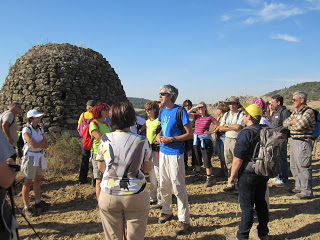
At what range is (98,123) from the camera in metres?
3.88

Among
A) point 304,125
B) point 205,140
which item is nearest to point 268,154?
point 304,125

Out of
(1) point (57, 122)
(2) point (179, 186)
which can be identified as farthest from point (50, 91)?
(2) point (179, 186)

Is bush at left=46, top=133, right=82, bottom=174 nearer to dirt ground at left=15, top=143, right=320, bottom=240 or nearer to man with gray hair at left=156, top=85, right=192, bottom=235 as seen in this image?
dirt ground at left=15, top=143, right=320, bottom=240

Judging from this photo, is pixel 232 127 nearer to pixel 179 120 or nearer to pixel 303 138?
pixel 303 138

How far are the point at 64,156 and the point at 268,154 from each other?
6055mm

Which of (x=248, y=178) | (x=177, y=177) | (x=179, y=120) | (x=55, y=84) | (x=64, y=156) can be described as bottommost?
(x=64, y=156)

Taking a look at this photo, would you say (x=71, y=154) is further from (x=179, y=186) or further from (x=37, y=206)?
(x=179, y=186)

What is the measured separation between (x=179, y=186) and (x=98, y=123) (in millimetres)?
1669

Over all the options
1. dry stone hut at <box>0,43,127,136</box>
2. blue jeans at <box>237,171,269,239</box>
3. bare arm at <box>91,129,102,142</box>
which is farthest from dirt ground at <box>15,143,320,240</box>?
dry stone hut at <box>0,43,127,136</box>

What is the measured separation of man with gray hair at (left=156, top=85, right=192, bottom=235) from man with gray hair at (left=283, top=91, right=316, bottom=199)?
2479mm

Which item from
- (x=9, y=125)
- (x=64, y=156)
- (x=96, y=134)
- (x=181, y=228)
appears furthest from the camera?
(x=64, y=156)

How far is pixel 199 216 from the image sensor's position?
4000mm

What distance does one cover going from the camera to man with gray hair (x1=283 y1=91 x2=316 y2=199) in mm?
4414

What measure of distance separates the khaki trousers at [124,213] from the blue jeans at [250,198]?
1368 mm
